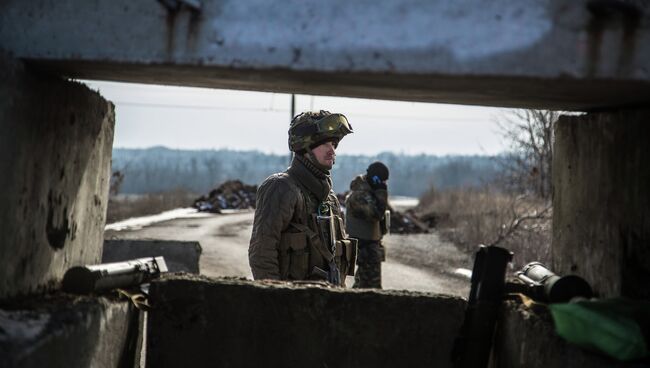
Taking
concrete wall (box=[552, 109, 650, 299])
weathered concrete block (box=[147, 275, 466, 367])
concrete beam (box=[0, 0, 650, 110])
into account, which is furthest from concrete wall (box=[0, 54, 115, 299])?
concrete wall (box=[552, 109, 650, 299])

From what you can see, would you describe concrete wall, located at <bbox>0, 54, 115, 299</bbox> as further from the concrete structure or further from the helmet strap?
the helmet strap

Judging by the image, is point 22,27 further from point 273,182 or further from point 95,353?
point 273,182

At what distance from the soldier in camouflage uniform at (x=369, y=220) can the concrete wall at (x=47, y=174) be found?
19.5ft

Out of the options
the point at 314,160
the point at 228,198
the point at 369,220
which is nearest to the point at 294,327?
the point at 314,160

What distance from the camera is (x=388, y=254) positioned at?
54.7 feet

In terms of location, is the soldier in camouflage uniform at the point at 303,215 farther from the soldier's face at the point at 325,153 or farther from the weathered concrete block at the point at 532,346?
the weathered concrete block at the point at 532,346

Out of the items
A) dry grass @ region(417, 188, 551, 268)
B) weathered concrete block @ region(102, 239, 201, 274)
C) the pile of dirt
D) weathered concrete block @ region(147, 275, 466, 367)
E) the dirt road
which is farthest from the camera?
the pile of dirt

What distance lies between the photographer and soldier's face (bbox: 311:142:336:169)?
4.26 metres

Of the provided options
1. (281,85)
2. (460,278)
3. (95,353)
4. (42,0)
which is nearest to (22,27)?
(42,0)

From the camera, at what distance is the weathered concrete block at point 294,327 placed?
9.19ft

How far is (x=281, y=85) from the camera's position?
2.71 meters

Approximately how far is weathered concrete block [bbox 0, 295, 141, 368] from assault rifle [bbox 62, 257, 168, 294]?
0.10 meters

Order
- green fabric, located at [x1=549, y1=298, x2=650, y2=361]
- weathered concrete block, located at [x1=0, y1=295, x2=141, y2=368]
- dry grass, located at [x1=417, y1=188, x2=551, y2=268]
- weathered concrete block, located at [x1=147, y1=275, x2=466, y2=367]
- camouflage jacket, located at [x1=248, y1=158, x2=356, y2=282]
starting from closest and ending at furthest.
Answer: weathered concrete block, located at [x1=0, y1=295, x2=141, y2=368] < green fabric, located at [x1=549, y1=298, x2=650, y2=361] < weathered concrete block, located at [x1=147, y1=275, x2=466, y2=367] < camouflage jacket, located at [x1=248, y1=158, x2=356, y2=282] < dry grass, located at [x1=417, y1=188, x2=551, y2=268]

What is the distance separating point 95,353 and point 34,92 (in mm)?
877
